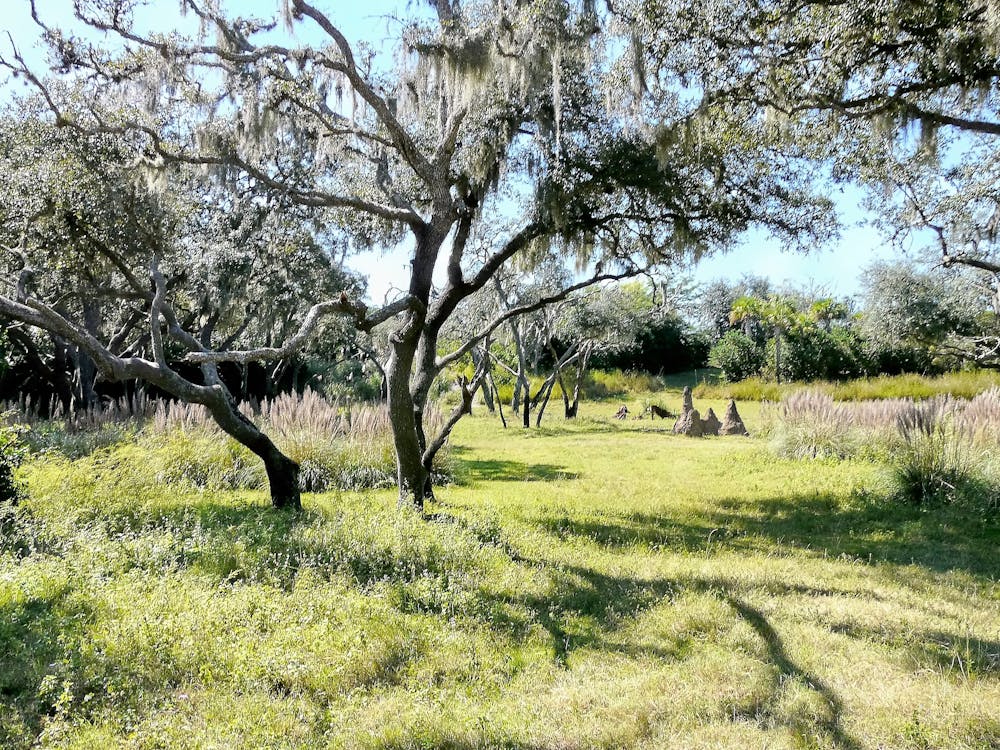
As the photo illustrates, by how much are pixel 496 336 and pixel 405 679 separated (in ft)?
63.7

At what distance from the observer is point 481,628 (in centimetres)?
352

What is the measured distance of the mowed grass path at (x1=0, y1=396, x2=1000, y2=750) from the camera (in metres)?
2.54

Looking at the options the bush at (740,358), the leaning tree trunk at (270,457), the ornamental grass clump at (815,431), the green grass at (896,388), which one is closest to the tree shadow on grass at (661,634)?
the leaning tree trunk at (270,457)

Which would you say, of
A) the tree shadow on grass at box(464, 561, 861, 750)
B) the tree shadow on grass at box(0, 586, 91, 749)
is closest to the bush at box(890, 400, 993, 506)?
the tree shadow on grass at box(464, 561, 861, 750)

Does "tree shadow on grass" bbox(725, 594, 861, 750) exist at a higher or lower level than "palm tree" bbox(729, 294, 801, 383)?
lower

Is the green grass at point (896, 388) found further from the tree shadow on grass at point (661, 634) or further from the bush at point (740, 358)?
the tree shadow on grass at point (661, 634)

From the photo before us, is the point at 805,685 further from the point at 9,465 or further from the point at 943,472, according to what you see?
the point at 9,465

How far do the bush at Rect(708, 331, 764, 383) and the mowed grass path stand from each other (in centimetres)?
2403

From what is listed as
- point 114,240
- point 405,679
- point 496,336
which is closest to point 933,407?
point 405,679

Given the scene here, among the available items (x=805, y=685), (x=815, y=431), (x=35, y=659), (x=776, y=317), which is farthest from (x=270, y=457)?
(x=776, y=317)

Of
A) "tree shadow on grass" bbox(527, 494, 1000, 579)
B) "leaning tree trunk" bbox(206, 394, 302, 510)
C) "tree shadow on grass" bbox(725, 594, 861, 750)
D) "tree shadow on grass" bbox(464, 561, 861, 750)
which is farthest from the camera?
"leaning tree trunk" bbox(206, 394, 302, 510)

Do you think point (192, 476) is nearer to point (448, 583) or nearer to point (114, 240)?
point (114, 240)

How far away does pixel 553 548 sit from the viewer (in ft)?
17.1

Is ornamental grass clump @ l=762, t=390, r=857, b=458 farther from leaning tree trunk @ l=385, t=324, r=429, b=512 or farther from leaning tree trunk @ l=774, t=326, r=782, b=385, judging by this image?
leaning tree trunk @ l=774, t=326, r=782, b=385
